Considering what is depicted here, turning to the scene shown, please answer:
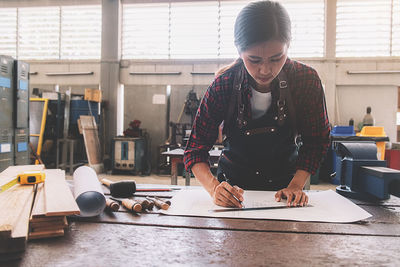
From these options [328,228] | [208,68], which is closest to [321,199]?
[328,228]

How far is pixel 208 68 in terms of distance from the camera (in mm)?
6539

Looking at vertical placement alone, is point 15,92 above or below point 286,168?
above

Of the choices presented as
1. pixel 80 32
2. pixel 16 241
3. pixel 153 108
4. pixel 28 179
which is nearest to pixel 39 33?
pixel 80 32

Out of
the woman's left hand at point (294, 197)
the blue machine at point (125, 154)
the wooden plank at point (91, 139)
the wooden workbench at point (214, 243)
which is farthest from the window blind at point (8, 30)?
the woman's left hand at point (294, 197)

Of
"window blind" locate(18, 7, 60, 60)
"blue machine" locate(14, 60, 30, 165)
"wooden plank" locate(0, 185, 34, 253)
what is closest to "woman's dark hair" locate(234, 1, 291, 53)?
"wooden plank" locate(0, 185, 34, 253)

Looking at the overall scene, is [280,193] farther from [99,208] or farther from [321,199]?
[99,208]

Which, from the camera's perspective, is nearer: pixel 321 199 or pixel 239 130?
pixel 321 199

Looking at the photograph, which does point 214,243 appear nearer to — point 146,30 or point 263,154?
point 263,154

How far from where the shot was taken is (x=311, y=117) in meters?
1.24

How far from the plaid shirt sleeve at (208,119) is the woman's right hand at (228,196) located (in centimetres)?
25

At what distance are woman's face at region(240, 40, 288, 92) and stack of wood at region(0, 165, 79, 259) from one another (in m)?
0.78

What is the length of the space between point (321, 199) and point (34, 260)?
100cm

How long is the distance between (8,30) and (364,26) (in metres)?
8.65

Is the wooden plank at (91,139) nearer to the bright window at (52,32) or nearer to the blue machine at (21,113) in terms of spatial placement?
the blue machine at (21,113)
